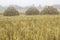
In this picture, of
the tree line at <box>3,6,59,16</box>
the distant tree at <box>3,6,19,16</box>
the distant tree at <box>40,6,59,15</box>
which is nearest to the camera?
the distant tree at <box>3,6,19,16</box>

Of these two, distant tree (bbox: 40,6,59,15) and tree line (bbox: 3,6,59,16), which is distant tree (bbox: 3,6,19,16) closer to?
tree line (bbox: 3,6,59,16)

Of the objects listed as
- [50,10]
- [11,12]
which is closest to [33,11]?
[50,10]

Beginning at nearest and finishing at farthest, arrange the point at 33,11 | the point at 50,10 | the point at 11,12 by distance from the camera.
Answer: the point at 11,12
the point at 50,10
the point at 33,11

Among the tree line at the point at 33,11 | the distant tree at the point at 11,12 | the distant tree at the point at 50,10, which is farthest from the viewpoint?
the distant tree at the point at 50,10

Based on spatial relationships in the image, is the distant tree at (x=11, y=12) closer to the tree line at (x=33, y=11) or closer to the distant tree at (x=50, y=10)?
the tree line at (x=33, y=11)

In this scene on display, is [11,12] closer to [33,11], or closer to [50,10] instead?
[33,11]

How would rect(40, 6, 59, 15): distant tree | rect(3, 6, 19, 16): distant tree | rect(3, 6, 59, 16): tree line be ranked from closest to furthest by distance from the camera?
rect(3, 6, 19, 16): distant tree
rect(3, 6, 59, 16): tree line
rect(40, 6, 59, 15): distant tree

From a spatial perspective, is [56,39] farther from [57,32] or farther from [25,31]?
[25,31]

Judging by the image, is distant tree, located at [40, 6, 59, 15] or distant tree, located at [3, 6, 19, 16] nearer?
distant tree, located at [3, 6, 19, 16]

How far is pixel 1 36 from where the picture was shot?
1790 mm

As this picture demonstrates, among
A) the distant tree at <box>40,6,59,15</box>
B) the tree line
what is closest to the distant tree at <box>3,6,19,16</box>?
the tree line

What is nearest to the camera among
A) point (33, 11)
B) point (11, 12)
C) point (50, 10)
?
point (11, 12)

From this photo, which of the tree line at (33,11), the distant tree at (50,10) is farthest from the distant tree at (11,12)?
the distant tree at (50,10)

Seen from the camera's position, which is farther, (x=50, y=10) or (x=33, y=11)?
(x=33, y=11)
